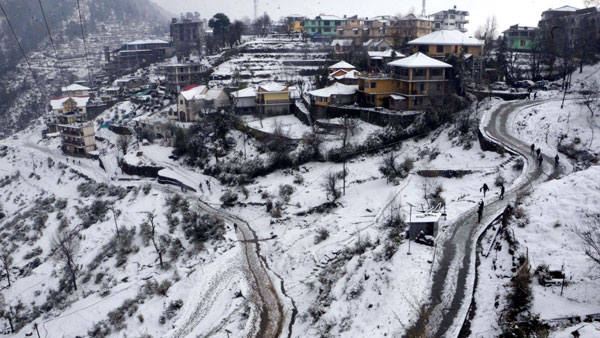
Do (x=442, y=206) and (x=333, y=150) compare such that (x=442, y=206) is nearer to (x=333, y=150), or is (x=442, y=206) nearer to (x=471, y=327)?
(x=471, y=327)

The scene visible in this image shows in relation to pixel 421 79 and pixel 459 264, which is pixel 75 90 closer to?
pixel 421 79

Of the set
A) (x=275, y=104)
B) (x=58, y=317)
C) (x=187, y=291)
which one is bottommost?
(x=58, y=317)

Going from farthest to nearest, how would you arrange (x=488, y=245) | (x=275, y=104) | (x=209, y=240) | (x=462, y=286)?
(x=275, y=104) → (x=209, y=240) → (x=488, y=245) → (x=462, y=286)

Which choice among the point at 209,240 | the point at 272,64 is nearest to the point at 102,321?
the point at 209,240

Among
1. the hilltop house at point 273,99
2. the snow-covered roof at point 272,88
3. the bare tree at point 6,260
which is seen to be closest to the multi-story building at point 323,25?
the snow-covered roof at point 272,88

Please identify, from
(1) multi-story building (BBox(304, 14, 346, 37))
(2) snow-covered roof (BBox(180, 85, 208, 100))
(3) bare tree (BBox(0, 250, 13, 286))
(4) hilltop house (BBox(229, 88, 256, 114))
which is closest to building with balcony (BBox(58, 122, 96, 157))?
(2) snow-covered roof (BBox(180, 85, 208, 100))

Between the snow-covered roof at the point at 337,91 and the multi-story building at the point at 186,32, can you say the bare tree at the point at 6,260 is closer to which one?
the snow-covered roof at the point at 337,91
